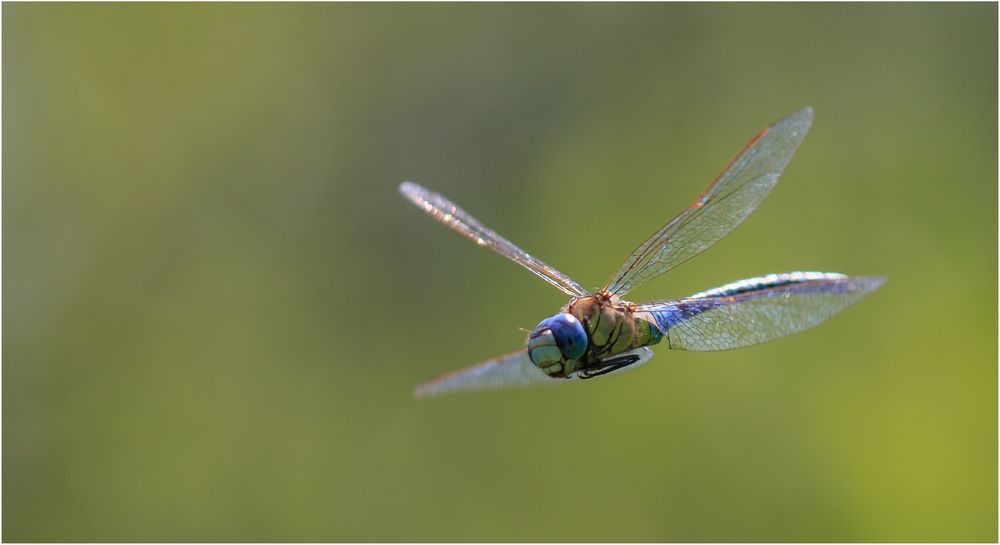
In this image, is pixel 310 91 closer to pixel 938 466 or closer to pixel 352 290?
pixel 352 290

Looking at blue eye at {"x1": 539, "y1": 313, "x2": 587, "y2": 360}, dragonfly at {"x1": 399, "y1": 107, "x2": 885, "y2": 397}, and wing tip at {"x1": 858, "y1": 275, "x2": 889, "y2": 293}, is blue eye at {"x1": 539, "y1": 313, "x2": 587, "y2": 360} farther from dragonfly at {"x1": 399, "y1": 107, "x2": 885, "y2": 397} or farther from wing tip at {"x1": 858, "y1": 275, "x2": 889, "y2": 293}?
Answer: wing tip at {"x1": 858, "y1": 275, "x2": 889, "y2": 293}

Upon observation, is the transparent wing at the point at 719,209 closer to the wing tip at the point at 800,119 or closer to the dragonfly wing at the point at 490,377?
the wing tip at the point at 800,119

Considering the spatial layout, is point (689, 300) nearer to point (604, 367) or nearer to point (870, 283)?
point (604, 367)

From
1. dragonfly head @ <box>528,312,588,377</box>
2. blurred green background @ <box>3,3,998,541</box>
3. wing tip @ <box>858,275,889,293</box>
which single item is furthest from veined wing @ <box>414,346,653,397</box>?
blurred green background @ <box>3,3,998,541</box>

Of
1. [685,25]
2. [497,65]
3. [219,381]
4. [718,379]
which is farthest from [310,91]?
[718,379]

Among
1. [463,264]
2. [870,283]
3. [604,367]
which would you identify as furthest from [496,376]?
[463,264]

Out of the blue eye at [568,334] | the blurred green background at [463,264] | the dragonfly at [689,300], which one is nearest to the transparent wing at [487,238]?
the dragonfly at [689,300]
